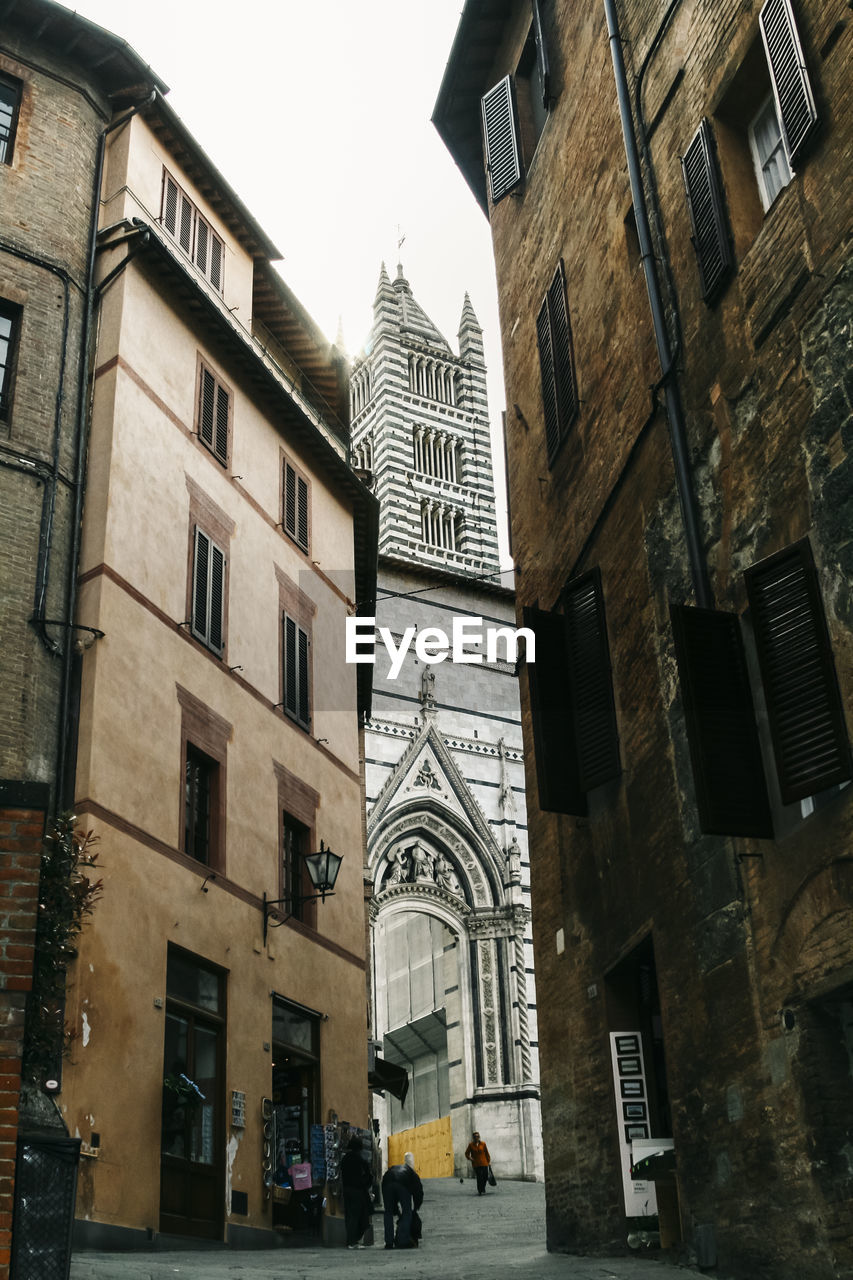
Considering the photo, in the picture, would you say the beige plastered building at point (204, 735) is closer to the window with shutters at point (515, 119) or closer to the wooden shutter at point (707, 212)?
the window with shutters at point (515, 119)

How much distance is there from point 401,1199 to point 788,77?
39.7ft

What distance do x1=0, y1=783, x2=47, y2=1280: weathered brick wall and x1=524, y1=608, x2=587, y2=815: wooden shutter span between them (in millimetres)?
6889

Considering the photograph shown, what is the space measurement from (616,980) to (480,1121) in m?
26.6

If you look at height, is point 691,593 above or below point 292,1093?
above

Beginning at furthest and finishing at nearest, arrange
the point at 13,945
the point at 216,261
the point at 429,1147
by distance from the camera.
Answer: the point at 429,1147, the point at 216,261, the point at 13,945

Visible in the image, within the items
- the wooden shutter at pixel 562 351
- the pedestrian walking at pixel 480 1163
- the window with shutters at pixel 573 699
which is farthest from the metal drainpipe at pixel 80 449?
the pedestrian walking at pixel 480 1163

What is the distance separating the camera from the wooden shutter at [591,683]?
1175cm

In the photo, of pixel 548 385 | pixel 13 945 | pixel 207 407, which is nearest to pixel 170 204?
pixel 207 407

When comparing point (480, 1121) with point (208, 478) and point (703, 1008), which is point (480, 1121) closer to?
point (208, 478)

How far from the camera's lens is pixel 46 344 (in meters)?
14.9

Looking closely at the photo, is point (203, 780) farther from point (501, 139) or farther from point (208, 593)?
Result: point (501, 139)

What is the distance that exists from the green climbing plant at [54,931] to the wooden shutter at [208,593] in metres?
3.74

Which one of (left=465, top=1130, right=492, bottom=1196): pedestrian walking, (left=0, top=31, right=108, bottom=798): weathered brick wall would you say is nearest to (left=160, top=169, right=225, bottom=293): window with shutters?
(left=0, top=31, right=108, bottom=798): weathered brick wall

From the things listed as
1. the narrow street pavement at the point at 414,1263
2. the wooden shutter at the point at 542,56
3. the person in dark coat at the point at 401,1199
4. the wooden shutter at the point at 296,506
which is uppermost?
the wooden shutter at the point at 542,56
